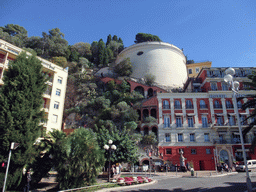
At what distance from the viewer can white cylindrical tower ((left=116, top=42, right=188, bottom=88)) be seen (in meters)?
51.6

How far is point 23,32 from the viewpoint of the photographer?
2510 inches

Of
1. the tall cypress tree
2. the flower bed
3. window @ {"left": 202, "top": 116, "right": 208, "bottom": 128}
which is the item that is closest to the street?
the flower bed

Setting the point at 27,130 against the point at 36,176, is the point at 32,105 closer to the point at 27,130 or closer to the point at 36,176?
the point at 27,130

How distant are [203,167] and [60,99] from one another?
25368 mm

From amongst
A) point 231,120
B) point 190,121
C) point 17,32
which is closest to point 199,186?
point 190,121

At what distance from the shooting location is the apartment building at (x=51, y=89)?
27359mm

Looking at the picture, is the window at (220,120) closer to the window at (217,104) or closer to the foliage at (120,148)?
the window at (217,104)

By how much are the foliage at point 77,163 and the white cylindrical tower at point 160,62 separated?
39209 mm

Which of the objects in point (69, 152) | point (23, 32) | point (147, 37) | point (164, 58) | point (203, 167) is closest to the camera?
point (69, 152)

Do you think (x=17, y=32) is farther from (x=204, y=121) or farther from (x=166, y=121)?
(x=204, y=121)

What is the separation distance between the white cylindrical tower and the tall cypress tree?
3918 cm

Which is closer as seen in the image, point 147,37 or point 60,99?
point 60,99

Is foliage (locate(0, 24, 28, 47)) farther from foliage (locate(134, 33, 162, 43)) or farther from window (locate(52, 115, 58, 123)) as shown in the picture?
foliage (locate(134, 33, 162, 43))

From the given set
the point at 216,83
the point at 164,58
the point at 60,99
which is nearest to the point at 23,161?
the point at 60,99
